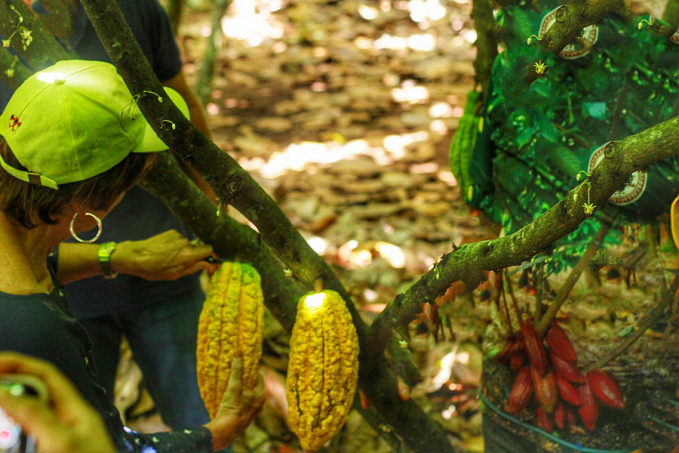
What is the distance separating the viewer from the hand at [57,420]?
0.54m

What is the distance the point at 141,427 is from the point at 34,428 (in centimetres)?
141

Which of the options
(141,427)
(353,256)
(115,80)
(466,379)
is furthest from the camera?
(353,256)

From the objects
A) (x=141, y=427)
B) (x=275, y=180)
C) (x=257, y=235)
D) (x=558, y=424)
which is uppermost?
(x=257, y=235)

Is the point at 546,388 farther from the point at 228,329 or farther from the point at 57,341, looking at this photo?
the point at 57,341

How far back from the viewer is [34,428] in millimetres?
544

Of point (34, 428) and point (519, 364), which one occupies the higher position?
point (34, 428)

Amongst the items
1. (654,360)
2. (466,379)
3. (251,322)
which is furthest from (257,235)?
(654,360)

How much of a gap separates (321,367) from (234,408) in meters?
0.18

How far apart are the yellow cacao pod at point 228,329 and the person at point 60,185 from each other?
0.43 ft

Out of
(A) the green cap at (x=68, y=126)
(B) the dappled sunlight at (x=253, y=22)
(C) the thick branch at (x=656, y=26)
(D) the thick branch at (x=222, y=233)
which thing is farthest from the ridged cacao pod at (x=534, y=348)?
(B) the dappled sunlight at (x=253, y=22)

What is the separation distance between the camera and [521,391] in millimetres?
1173

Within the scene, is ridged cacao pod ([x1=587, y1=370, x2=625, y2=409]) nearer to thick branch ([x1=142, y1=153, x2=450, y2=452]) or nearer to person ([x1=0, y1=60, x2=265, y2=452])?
thick branch ([x1=142, y1=153, x2=450, y2=452])

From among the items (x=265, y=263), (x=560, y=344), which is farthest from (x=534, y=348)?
(x=265, y=263)

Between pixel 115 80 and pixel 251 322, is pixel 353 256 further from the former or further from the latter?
pixel 115 80
